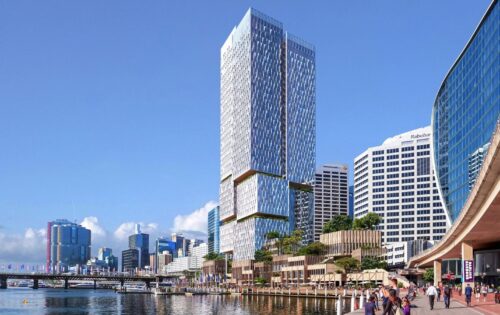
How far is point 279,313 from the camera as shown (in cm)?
9394

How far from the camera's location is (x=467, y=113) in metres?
123

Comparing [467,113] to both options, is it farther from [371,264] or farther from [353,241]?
[353,241]

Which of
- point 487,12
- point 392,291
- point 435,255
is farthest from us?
point 435,255

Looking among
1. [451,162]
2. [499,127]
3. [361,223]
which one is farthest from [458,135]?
[499,127]

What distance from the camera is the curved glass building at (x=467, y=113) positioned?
348 feet

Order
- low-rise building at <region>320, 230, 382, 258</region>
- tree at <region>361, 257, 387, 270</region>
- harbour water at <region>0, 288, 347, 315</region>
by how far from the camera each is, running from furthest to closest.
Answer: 1. low-rise building at <region>320, 230, 382, 258</region>
2. tree at <region>361, 257, 387, 270</region>
3. harbour water at <region>0, 288, 347, 315</region>

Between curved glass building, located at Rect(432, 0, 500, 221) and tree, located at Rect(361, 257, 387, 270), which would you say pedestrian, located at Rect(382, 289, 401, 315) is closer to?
curved glass building, located at Rect(432, 0, 500, 221)

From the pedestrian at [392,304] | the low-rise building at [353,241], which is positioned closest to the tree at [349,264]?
the low-rise building at [353,241]

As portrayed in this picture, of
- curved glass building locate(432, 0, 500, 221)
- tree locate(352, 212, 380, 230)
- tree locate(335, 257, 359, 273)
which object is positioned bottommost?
tree locate(335, 257, 359, 273)

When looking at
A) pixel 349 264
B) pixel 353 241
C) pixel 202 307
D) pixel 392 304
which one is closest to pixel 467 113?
pixel 202 307

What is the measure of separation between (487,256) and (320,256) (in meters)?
107

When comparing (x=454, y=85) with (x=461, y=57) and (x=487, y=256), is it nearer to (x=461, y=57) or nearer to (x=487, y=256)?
(x=461, y=57)

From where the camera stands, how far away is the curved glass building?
106 metres

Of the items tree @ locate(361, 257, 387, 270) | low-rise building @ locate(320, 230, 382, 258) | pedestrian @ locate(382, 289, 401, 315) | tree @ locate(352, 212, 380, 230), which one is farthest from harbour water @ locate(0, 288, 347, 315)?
pedestrian @ locate(382, 289, 401, 315)
